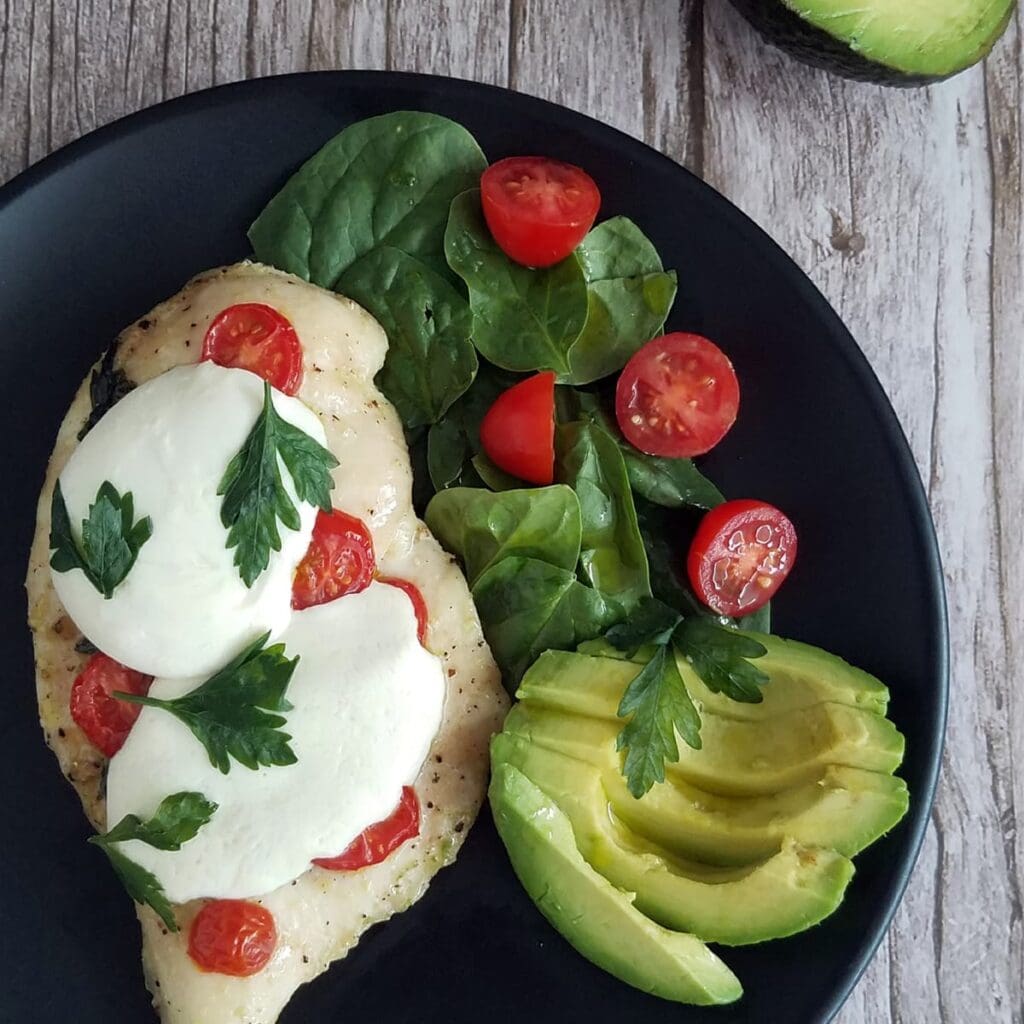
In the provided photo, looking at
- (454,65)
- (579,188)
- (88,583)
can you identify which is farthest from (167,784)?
(454,65)

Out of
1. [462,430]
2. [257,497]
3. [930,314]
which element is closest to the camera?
[257,497]

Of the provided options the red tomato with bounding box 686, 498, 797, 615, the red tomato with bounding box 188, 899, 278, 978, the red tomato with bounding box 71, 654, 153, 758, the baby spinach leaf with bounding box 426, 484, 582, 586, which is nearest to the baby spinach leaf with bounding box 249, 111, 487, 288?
the baby spinach leaf with bounding box 426, 484, 582, 586

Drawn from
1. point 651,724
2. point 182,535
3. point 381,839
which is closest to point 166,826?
point 381,839

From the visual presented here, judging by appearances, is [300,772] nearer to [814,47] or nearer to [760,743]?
[760,743]

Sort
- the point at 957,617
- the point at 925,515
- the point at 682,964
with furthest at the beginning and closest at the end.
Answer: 1. the point at 957,617
2. the point at 925,515
3. the point at 682,964

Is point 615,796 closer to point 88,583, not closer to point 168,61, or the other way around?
point 88,583

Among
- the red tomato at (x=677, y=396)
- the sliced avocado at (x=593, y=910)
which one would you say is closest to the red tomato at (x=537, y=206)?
the red tomato at (x=677, y=396)

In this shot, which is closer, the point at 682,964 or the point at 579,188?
the point at 682,964
